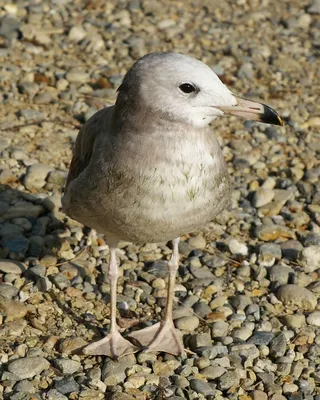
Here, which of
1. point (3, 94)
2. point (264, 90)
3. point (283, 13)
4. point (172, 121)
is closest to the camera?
point (172, 121)

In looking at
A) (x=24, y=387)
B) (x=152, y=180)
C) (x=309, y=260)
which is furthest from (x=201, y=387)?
(x=309, y=260)

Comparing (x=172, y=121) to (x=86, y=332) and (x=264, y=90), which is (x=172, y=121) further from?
(x=264, y=90)

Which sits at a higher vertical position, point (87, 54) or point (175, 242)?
point (175, 242)

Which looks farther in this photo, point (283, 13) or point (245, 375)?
point (283, 13)

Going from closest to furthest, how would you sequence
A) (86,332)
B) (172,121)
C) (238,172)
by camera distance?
1. (172,121)
2. (86,332)
3. (238,172)

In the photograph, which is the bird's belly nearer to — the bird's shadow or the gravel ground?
the gravel ground

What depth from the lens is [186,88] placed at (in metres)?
4.49

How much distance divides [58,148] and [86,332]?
2.25 metres

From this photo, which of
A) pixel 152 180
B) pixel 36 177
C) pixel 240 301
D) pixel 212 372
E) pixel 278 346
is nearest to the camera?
pixel 152 180

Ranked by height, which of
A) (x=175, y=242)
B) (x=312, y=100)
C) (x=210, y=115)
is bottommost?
(x=312, y=100)

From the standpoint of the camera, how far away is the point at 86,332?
5.53 metres

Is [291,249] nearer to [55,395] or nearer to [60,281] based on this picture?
[60,281]

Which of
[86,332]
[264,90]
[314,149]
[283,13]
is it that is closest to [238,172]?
[314,149]

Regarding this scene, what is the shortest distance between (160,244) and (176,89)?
211cm
